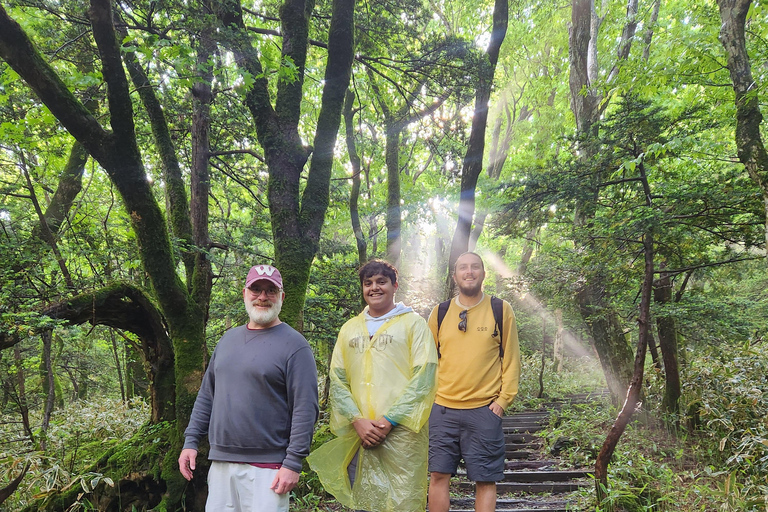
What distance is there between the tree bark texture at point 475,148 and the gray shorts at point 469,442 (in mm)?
3409

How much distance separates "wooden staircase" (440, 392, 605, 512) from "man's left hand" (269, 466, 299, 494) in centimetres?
263

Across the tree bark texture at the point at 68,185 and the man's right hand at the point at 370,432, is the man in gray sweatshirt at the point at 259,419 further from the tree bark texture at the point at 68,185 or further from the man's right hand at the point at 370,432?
the tree bark texture at the point at 68,185

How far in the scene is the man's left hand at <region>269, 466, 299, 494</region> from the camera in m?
1.98

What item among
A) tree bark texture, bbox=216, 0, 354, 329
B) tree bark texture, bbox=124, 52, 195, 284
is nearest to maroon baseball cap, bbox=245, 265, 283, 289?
tree bark texture, bbox=216, 0, 354, 329

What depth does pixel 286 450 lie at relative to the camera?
6.86ft

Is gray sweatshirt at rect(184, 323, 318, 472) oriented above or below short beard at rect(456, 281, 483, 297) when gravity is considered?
below

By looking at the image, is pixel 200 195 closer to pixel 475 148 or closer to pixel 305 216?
pixel 305 216

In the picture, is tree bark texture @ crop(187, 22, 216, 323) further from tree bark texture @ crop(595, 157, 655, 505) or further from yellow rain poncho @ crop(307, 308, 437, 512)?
tree bark texture @ crop(595, 157, 655, 505)

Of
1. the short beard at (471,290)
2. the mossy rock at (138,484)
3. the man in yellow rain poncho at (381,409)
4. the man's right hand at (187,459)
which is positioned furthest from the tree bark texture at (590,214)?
the mossy rock at (138,484)

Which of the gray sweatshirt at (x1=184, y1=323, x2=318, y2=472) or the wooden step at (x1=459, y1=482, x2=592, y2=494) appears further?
the wooden step at (x1=459, y1=482, x2=592, y2=494)

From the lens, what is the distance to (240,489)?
2.11m

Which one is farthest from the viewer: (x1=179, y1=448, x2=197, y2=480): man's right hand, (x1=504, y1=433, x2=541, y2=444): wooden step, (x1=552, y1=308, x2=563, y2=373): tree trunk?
(x1=552, y1=308, x2=563, y2=373): tree trunk

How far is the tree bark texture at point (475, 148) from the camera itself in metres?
6.02

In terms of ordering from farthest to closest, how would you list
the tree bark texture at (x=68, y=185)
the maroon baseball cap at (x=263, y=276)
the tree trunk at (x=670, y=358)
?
the tree bark texture at (x=68, y=185)
the tree trunk at (x=670, y=358)
the maroon baseball cap at (x=263, y=276)
